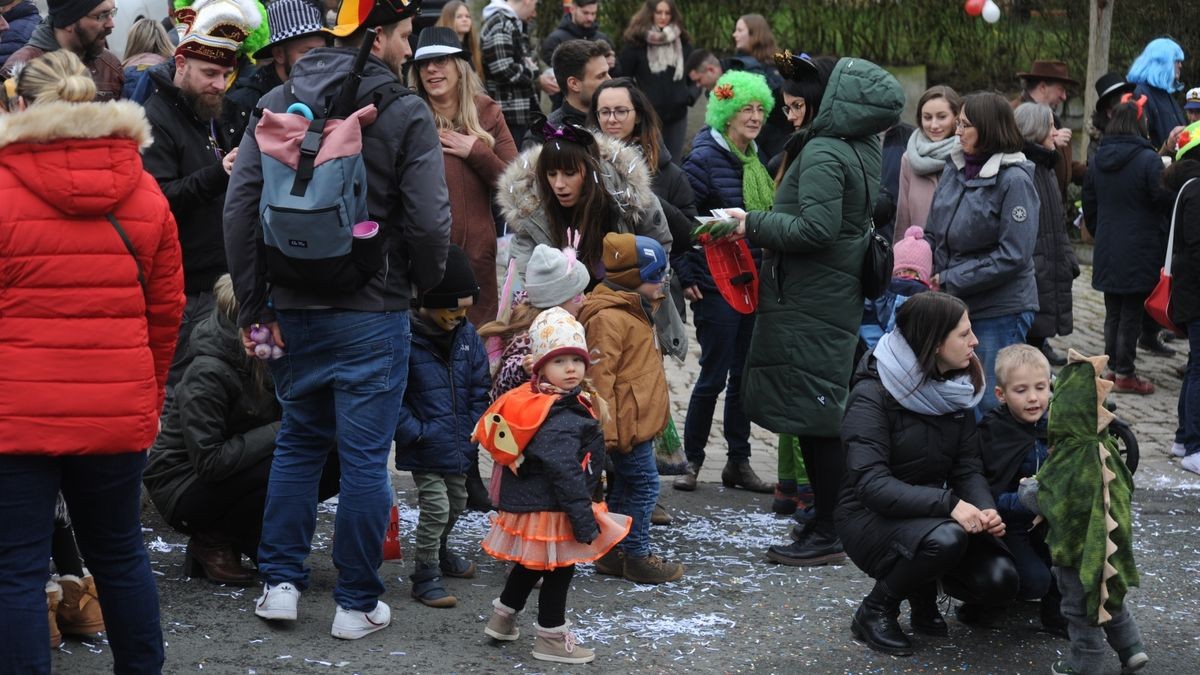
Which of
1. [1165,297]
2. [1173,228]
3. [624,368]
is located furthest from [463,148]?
[1165,297]

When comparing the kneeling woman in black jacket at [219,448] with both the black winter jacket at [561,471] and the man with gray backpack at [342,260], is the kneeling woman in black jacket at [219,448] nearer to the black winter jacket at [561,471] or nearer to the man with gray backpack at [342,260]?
the man with gray backpack at [342,260]

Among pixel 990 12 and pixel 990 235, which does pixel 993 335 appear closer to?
pixel 990 235

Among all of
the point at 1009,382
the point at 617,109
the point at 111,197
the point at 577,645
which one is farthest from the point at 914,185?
the point at 111,197

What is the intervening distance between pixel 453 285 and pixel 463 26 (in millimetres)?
4871

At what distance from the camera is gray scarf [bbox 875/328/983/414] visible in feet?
16.9

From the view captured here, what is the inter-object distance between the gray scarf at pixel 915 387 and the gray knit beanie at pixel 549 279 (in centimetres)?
121

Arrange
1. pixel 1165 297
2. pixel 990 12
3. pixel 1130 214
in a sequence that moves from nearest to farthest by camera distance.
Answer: pixel 1165 297 < pixel 1130 214 < pixel 990 12

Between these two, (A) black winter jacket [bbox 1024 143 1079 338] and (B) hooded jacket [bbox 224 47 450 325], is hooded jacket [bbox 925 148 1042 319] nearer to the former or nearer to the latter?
(A) black winter jacket [bbox 1024 143 1079 338]

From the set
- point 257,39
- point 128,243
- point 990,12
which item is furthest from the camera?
point 990,12

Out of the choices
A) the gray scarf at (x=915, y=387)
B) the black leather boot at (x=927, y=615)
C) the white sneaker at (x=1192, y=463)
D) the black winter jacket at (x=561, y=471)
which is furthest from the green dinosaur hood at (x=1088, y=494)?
the white sneaker at (x=1192, y=463)

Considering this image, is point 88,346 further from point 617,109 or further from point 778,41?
point 778,41

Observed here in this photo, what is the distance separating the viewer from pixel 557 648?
4.96 metres

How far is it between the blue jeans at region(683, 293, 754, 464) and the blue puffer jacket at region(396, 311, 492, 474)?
195cm

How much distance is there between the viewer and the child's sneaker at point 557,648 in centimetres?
495
